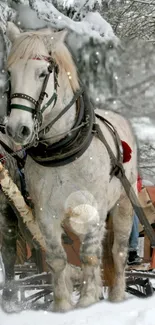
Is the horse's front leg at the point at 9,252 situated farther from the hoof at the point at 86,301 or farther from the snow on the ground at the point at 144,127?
the snow on the ground at the point at 144,127

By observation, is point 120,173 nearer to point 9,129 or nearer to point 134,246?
point 9,129

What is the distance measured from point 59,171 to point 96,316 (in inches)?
38.3

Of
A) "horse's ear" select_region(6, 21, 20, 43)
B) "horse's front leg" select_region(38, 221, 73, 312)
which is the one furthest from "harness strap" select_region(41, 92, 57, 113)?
"horse's front leg" select_region(38, 221, 73, 312)

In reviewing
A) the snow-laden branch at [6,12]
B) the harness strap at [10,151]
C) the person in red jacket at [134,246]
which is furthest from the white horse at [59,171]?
the snow-laden branch at [6,12]

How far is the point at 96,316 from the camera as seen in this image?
3574mm

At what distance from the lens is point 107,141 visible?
13.8 feet

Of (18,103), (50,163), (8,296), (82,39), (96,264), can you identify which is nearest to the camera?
(18,103)

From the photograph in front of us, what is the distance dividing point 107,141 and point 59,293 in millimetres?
1183

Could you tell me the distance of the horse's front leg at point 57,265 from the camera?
3990 mm

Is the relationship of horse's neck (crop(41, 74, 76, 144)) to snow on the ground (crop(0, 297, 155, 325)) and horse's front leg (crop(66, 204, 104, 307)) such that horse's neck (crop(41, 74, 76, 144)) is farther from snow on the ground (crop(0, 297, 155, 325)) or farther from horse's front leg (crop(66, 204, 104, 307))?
snow on the ground (crop(0, 297, 155, 325))

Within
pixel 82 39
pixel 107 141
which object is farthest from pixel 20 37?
→ pixel 82 39

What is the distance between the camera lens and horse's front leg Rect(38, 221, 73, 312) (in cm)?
399

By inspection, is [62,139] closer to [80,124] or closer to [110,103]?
[80,124]

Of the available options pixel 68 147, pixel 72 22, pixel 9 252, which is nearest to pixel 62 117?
pixel 68 147
